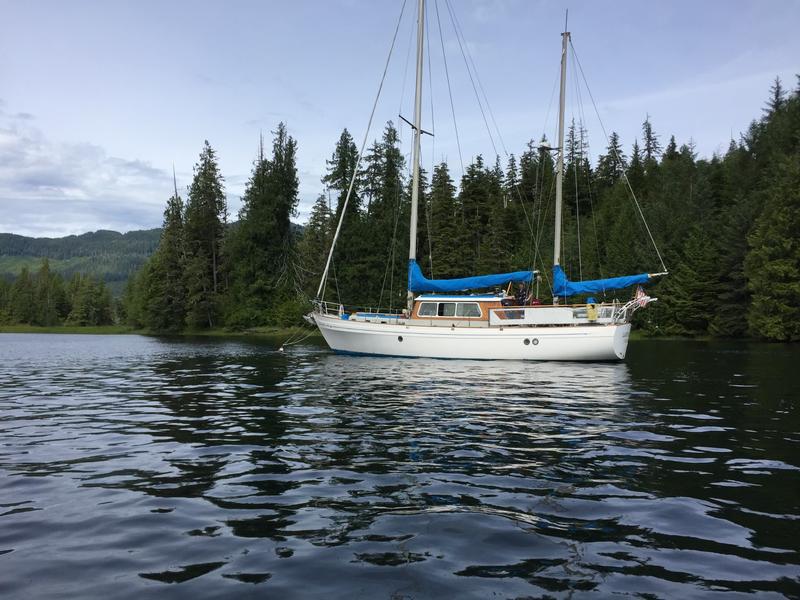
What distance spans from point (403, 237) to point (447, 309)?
4863 cm

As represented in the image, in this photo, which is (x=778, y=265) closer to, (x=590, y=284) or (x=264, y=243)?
(x=590, y=284)

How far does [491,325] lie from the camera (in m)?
32.8

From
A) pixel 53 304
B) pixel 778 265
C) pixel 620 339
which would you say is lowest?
pixel 620 339

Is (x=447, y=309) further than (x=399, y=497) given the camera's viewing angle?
Yes

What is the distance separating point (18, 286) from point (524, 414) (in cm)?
16163

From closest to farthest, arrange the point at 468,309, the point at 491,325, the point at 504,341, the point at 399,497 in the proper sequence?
the point at 399,497 < the point at 504,341 < the point at 491,325 < the point at 468,309

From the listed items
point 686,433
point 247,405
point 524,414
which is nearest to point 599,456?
point 686,433

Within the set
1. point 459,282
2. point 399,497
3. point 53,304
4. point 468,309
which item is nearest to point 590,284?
point 468,309

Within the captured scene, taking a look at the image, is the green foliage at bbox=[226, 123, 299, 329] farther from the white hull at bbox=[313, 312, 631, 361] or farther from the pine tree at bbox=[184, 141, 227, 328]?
the white hull at bbox=[313, 312, 631, 361]

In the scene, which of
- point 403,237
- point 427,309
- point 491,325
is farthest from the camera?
point 403,237

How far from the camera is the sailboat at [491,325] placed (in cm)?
3180

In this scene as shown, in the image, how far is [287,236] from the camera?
8781 cm

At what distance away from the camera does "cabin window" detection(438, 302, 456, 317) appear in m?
33.8

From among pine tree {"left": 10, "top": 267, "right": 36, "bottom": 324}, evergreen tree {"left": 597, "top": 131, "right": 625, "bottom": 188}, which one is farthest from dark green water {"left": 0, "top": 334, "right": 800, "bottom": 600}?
pine tree {"left": 10, "top": 267, "right": 36, "bottom": 324}
